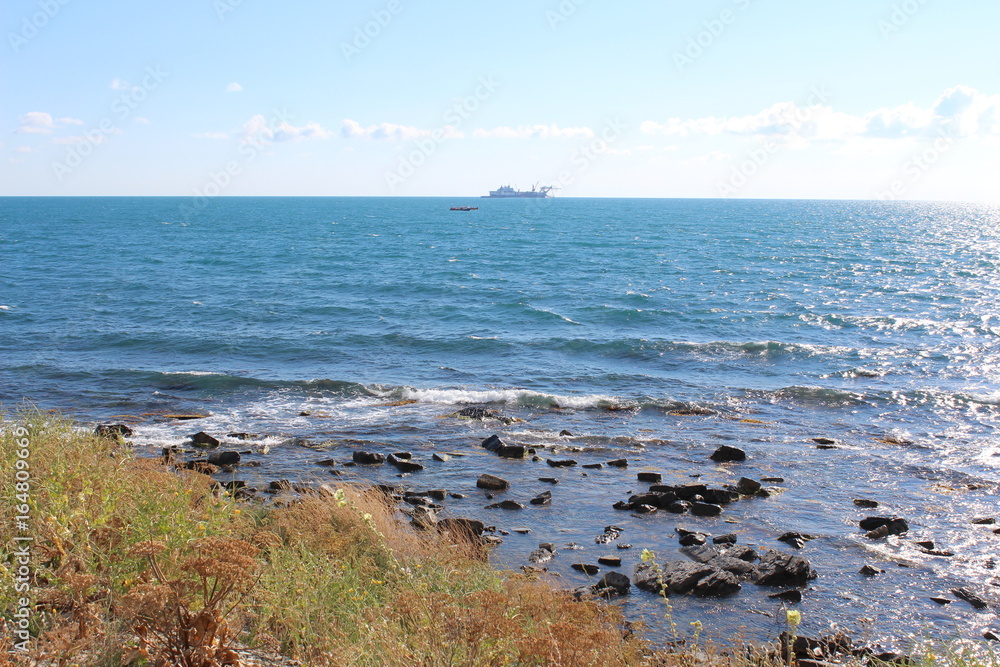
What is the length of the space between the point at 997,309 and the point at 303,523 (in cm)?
4491

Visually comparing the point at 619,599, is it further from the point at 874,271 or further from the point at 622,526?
the point at 874,271

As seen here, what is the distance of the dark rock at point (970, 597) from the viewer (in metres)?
11.5

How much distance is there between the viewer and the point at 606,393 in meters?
24.6

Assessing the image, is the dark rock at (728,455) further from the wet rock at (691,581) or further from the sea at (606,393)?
the wet rock at (691,581)

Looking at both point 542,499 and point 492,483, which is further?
point 492,483

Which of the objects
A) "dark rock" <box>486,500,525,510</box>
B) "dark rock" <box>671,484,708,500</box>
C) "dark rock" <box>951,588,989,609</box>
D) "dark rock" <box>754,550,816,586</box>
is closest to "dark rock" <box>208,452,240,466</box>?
"dark rock" <box>486,500,525,510</box>

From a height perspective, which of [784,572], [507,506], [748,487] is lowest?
[507,506]

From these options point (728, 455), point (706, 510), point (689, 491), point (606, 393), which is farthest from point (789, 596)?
point (606, 393)

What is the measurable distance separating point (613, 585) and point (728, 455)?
314 inches

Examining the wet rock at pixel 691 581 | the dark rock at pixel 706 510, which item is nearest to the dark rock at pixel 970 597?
the wet rock at pixel 691 581

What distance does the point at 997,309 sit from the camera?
136ft

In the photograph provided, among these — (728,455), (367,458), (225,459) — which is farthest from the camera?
(728,455)

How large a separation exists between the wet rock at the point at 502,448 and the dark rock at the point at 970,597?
9793 millimetres

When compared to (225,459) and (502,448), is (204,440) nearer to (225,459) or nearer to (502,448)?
(225,459)
